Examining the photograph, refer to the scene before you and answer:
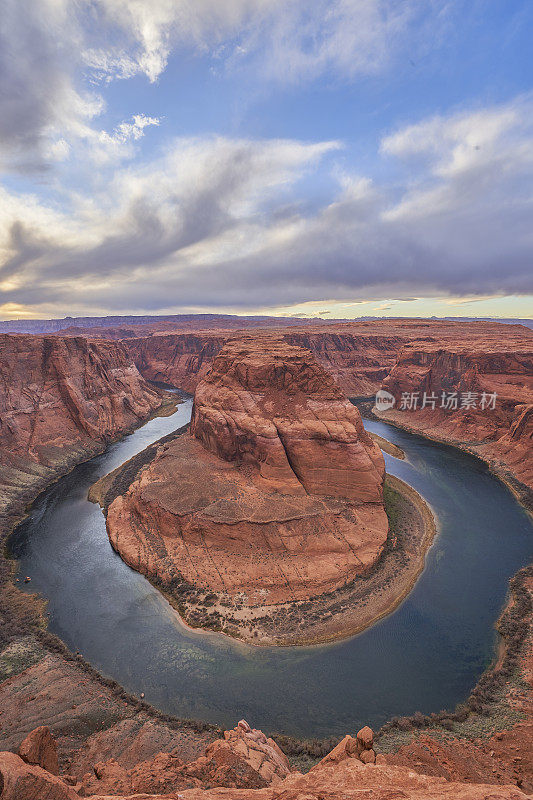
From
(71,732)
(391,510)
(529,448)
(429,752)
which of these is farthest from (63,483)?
(529,448)

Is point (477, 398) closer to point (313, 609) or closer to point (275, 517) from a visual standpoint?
point (275, 517)

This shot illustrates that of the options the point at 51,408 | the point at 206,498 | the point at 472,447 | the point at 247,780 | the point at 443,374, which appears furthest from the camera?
the point at 443,374

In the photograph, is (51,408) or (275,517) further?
(51,408)

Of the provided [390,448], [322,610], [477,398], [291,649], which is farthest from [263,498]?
[477,398]

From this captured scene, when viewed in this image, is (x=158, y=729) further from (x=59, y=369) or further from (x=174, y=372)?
(x=174, y=372)

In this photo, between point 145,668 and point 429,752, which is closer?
point 429,752
